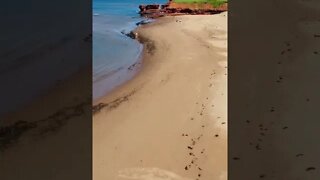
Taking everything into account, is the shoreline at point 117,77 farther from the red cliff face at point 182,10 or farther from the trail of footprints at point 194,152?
the red cliff face at point 182,10

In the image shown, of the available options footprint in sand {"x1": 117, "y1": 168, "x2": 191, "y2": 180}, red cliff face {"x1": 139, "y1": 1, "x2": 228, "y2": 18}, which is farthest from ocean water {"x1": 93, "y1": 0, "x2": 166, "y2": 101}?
red cliff face {"x1": 139, "y1": 1, "x2": 228, "y2": 18}

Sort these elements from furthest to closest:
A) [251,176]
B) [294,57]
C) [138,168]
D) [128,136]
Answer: [294,57] → [128,136] → [138,168] → [251,176]

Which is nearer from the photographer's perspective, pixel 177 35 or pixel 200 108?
pixel 200 108

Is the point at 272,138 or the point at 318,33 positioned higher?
the point at 318,33

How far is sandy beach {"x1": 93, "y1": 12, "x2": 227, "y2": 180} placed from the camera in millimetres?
2781

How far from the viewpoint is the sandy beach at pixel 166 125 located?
2781 mm

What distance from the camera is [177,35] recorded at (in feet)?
37.8

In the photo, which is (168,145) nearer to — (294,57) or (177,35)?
(294,57)

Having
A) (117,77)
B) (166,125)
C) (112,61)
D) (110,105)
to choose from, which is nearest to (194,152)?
(166,125)
